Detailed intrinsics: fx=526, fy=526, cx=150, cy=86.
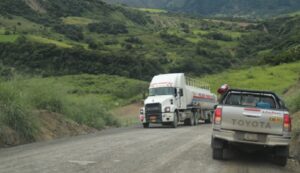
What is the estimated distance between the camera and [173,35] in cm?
14812

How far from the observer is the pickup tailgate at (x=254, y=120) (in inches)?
585

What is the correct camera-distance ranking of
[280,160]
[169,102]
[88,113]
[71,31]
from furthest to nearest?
[71,31] → [169,102] → [88,113] → [280,160]

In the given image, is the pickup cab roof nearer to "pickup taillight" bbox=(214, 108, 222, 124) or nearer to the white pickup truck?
the white pickup truck

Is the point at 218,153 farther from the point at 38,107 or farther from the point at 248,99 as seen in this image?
the point at 38,107

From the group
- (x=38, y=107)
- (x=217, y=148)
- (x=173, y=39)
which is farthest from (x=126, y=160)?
(x=173, y=39)

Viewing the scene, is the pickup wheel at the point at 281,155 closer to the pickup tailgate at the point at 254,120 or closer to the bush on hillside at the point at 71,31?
the pickup tailgate at the point at 254,120

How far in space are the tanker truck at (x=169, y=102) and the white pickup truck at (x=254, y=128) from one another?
1982cm

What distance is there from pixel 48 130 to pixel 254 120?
1361 centimetres

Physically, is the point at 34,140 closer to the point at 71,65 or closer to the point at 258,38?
the point at 71,65

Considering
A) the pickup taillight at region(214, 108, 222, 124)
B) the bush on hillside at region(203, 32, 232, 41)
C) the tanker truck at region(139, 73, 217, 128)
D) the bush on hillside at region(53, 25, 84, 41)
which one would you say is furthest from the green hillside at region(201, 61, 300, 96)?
the bush on hillside at region(203, 32, 232, 41)

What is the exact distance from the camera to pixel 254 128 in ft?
49.1

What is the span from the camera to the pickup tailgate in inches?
585

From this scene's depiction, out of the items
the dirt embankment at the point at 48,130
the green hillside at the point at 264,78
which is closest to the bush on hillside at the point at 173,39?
the green hillside at the point at 264,78

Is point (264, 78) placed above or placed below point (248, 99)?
above
